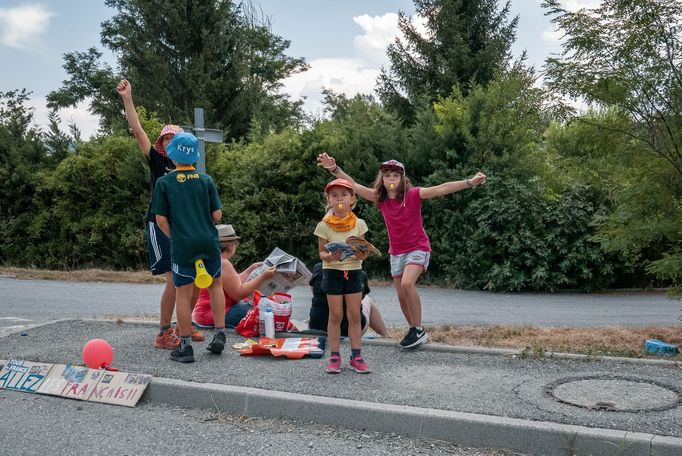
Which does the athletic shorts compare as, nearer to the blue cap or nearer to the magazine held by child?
the magazine held by child

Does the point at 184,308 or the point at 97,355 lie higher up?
the point at 184,308

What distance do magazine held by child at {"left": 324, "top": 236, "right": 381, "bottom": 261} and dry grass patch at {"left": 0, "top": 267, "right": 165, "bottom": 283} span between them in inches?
409

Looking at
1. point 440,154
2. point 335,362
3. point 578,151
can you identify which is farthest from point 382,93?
point 335,362

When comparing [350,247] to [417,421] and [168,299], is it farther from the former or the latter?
[168,299]

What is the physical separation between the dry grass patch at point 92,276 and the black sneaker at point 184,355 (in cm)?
950

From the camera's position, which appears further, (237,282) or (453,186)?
(237,282)

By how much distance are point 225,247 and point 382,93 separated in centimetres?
1805

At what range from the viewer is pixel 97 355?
18.5 feet

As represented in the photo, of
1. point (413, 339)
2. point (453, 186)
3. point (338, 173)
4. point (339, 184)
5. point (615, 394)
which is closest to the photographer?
point (615, 394)

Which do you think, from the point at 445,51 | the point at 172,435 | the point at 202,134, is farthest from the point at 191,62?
the point at 172,435

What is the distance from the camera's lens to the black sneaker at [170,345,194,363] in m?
5.91

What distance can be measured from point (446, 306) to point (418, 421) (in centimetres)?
658

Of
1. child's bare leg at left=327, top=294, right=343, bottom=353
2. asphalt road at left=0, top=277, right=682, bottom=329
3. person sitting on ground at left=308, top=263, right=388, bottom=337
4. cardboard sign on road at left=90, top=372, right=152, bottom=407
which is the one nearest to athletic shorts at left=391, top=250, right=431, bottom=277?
person sitting on ground at left=308, top=263, right=388, bottom=337

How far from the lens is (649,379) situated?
5.18 metres
